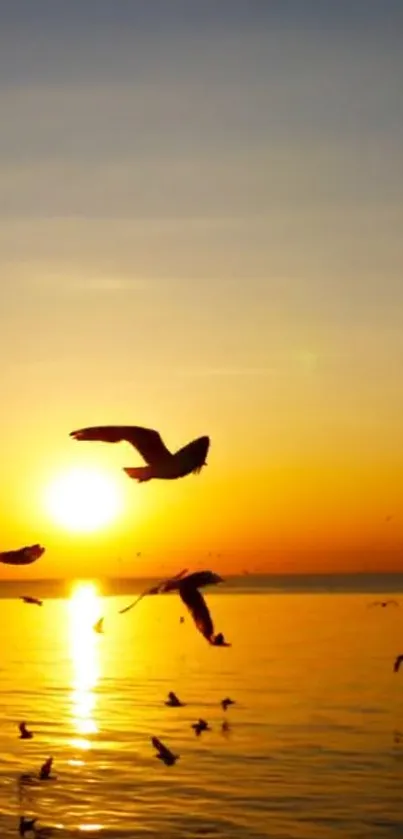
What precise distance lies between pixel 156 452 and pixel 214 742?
24.3 m

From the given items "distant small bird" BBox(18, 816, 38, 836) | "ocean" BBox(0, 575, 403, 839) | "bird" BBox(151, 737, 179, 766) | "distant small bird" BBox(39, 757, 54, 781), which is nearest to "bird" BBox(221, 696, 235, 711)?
"ocean" BBox(0, 575, 403, 839)

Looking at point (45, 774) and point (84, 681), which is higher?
point (84, 681)

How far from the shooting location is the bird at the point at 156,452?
17.2 m

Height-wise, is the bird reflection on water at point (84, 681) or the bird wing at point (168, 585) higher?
the bird reflection on water at point (84, 681)

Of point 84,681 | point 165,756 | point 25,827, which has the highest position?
point 84,681

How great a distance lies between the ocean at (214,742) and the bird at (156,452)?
13.3 meters

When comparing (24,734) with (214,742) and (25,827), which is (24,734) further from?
(25,827)

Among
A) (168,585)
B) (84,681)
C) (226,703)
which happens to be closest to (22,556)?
(168,585)

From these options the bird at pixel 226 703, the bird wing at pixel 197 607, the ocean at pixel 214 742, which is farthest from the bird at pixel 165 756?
the bird wing at pixel 197 607

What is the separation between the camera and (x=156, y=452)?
1770 centimetres

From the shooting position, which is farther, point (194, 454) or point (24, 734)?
point (24, 734)

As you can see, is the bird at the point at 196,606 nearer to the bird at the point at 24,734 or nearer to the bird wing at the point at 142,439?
the bird wing at the point at 142,439

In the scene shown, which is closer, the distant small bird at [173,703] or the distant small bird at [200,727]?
the distant small bird at [200,727]

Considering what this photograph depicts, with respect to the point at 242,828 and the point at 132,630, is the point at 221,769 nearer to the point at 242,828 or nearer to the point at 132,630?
the point at 242,828
